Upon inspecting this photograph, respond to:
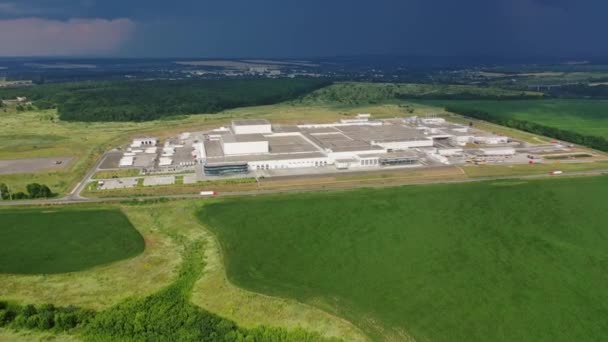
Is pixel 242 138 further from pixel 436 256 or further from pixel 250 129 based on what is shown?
pixel 436 256

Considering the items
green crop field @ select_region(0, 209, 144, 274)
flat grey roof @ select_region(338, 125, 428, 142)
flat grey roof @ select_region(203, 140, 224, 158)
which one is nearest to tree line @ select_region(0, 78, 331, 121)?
flat grey roof @ select_region(203, 140, 224, 158)

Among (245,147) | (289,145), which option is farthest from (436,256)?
(289,145)

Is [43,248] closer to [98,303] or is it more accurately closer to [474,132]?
[98,303]

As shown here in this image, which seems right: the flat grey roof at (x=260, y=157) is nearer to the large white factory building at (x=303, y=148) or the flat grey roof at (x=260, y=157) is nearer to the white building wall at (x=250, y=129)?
the large white factory building at (x=303, y=148)

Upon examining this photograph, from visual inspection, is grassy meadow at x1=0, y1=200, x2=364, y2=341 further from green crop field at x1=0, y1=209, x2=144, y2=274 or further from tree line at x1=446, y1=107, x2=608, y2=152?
tree line at x1=446, y1=107, x2=608, y2=152

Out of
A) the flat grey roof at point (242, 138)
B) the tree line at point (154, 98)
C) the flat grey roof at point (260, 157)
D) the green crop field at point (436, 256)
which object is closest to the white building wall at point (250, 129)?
the flat grey roof at point (242, 138)

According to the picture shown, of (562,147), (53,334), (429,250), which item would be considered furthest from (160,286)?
(562,147)
